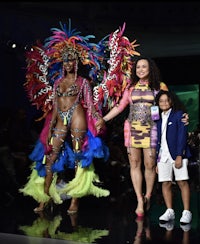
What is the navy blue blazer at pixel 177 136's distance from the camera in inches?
202

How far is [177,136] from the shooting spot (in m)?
5.16

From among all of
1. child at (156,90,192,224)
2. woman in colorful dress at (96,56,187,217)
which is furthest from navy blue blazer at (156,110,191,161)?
woman in colorful dress at (96,56,187,217)

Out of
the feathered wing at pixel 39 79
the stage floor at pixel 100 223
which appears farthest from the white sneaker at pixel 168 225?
the feathered wing at pixel 39 79

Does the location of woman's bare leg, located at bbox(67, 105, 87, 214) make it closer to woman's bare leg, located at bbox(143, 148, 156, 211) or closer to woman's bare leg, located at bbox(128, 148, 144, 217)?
woman's bare leg, located at bbox(128, 148, 144, 217)

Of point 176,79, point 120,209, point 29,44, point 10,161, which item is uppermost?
point 29,44

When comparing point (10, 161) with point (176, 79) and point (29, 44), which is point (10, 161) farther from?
point (176, 79)

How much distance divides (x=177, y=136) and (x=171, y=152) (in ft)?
0.52

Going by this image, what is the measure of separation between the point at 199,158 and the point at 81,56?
159 cm

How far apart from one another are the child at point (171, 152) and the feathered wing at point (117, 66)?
54 centimetres

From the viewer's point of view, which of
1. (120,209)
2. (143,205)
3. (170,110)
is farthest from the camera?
(120,209)

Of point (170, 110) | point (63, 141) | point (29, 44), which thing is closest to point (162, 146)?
point (170, 110)

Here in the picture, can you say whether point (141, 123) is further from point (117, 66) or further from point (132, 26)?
point (132, 26)

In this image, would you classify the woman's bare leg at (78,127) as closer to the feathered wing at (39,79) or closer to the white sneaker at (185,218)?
the feathered wing at (39,79)

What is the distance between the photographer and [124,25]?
5.76 metres
